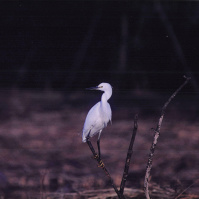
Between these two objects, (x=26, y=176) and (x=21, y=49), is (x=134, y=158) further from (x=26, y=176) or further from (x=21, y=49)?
(x=21, y=49)

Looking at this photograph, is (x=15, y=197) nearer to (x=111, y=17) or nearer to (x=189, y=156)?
(x=189, y=156)

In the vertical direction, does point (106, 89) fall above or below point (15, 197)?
above

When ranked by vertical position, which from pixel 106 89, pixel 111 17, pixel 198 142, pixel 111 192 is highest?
pixel 111 17

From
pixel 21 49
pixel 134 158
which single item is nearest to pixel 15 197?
pixel 134 158

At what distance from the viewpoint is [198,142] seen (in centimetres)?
200

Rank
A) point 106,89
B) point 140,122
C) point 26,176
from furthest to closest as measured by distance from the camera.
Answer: point 140,122, point 26,176, point 106,89

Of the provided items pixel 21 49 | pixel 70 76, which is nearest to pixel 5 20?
pixel 21 49

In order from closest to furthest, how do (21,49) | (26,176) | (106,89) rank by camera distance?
(106,89), (26,176), (21,49)

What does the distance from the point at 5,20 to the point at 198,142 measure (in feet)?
4.39

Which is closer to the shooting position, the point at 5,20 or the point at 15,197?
the point at 15,197

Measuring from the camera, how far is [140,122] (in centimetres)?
213

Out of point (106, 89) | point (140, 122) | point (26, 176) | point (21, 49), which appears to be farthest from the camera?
point (140, 122)

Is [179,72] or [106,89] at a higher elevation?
[179,72]

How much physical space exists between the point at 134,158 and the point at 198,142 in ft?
1.29
